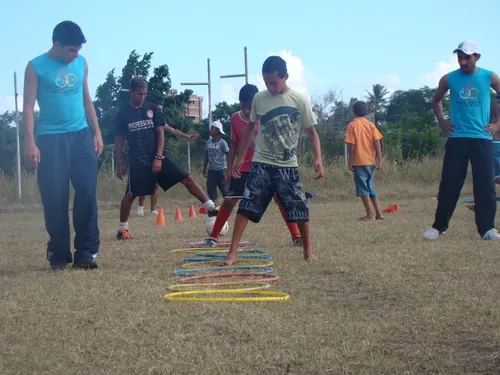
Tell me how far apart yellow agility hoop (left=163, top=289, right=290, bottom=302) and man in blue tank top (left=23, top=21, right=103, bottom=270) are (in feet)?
6.08

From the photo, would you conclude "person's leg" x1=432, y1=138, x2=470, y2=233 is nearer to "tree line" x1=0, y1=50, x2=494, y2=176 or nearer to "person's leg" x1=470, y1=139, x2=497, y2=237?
"person's leg" x1=470, y1=139, x2=497, y2=237

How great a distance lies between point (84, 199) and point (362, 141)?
20.9ft

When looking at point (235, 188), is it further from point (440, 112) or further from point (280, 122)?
point (440, 112)

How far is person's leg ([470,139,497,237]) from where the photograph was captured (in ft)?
25.3

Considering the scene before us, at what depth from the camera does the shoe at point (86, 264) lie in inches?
252

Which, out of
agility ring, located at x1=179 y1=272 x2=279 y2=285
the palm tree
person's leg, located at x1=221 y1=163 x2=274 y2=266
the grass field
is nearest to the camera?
the grass field

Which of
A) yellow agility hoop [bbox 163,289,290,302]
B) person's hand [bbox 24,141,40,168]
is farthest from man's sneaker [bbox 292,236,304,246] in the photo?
person's hand [bbox 24,141,40,168]

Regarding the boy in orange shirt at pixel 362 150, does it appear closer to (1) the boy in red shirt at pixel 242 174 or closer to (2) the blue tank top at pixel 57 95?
(1) the boy in red shirt at pixel 242 174

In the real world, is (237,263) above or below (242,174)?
below

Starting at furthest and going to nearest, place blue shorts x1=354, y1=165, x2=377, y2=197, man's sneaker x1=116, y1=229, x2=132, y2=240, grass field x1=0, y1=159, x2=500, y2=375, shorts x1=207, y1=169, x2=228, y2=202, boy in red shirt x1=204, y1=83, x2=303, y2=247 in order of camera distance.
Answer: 1. shorts x1=207, y1=169, x2=228, y2=202
2. blue shorts x1=354, y1=165, x2=377, y2=197
3. man's sneaker x1=116, y1=229, x2=132, y2=240
4. boy in red shirt x1=204, y1=83, x2=303, y2=247
5. grass field x1=0, y1=159, x2=500, y2=375

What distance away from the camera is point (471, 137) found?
7.70 metres

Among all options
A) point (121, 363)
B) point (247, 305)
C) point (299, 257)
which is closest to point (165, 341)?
point (121, 363)

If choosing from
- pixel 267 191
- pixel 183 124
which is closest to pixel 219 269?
pixel 267 191

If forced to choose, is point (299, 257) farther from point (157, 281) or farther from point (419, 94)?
point (419, 94)
